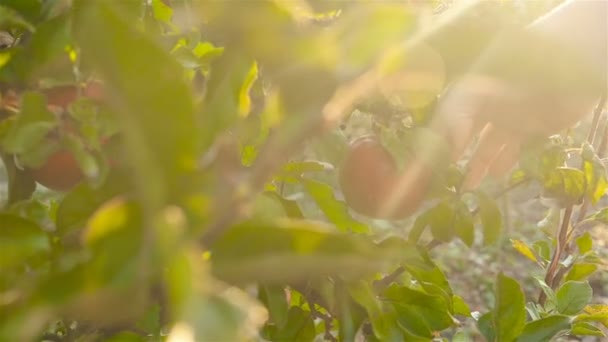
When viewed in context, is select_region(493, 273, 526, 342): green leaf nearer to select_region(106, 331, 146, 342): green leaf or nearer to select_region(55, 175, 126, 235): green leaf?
select_region(106, 331, 146, 342): green leaf

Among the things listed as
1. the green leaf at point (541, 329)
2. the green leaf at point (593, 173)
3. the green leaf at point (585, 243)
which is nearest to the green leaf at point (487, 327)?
the green leaf at point (541, 329)

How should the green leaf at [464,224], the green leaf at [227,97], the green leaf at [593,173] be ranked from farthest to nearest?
1. the green leaf at [593,173]
2. the green leaf at [464,224]
3. the green leaf at [227,97]

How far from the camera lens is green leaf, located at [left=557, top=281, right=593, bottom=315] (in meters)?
1.19

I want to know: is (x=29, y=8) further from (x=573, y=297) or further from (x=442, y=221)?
(x=573, y=297)

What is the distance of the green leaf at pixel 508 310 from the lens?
0.96m

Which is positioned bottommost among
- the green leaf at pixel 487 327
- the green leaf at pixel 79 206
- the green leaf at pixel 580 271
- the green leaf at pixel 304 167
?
the green leaf at pixel 580 271

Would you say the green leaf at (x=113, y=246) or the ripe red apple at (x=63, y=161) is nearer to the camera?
the green leaf at (x=113, y=246)

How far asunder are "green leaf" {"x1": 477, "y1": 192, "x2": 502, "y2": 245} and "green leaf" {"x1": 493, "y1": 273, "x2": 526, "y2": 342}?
0.29 ft

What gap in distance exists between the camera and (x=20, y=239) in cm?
47

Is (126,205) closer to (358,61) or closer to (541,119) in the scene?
(358,61)

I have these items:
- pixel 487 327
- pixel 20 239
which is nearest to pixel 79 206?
pixel 20 239

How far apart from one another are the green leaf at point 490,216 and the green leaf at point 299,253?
667 mm

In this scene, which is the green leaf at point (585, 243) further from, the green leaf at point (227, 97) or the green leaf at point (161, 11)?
the green leaf at point (227, 97)

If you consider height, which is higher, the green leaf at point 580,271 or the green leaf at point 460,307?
Answer: the green leaf at point 460,307
